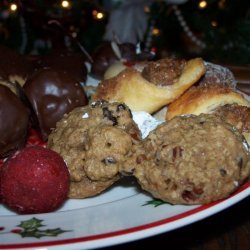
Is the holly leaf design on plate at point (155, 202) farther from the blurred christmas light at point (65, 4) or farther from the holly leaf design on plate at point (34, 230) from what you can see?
the blurred christmas light at point (65, 4)

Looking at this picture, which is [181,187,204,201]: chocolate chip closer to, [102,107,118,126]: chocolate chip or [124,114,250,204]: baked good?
[124,114,250,204]: baked good

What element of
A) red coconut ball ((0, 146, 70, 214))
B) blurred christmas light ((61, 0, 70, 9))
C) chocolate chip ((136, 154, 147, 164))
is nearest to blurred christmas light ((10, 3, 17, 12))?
blurred christmas light ((61, 0, 70, 9))

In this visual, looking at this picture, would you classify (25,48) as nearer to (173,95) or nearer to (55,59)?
(55,59)

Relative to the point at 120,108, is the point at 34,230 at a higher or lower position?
lower

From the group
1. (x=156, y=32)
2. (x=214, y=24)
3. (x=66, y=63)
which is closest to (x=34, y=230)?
(x=66, y=63)

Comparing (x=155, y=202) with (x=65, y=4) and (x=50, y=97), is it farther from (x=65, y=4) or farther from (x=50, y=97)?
(x=65, y=4)

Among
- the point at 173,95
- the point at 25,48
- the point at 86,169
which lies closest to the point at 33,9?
the point at 25,48

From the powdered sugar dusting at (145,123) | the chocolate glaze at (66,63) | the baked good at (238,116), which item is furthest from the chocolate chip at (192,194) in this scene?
the chocolate glaze at (66,63)
